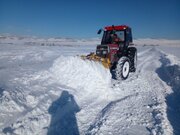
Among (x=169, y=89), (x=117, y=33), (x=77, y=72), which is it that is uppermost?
(x=117, y=33)

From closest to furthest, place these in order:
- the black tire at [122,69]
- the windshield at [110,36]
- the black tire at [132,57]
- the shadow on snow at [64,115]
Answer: the shadow on snow at [64,115]
the black tire at [122,69]
the windshield at [110,36]
the black tire at [132,57]

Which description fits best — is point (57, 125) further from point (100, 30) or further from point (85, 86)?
point (100, 30)

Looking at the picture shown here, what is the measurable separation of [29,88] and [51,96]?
889 mm

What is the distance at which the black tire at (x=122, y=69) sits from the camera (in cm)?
794

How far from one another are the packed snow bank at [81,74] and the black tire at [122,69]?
65cm

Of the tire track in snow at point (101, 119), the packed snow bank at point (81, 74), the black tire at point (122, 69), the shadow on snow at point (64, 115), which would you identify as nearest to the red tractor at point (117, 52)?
the black tire at point (122, 69)

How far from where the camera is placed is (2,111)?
4383mm

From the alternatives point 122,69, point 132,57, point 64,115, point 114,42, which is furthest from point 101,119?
point 132,57

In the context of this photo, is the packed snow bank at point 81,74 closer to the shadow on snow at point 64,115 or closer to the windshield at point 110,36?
the shadow on snow at point 64,115

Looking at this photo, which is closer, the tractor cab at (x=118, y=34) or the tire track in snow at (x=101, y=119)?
the tire track in snow at (x=101, y=119)

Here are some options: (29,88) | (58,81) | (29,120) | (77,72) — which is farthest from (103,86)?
(29,120)

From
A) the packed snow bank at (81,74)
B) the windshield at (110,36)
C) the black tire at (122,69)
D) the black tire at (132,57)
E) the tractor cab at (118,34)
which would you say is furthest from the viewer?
the black tire at (132,57)

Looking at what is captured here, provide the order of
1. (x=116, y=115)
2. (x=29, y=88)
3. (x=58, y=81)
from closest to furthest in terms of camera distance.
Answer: (x=116, y=115), (x=29, y=88), (x=58, y=81)

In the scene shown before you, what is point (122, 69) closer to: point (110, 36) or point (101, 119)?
point (110, 36)
